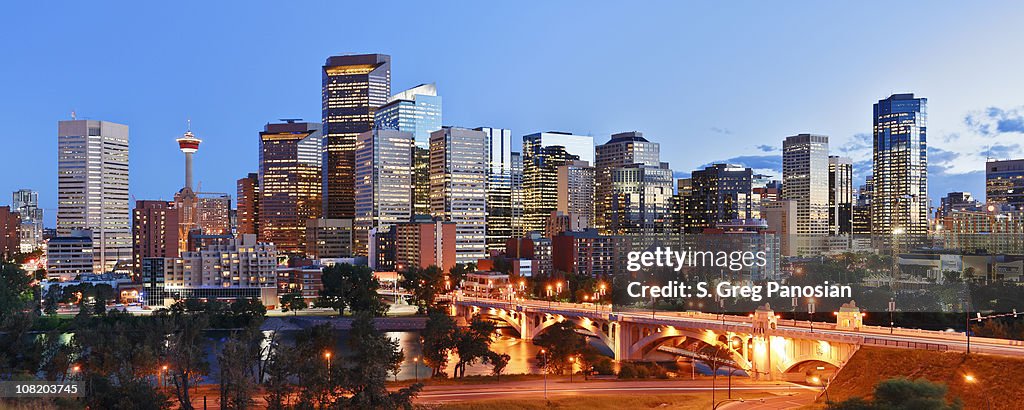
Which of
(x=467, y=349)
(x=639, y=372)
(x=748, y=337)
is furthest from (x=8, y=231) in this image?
(x=748, y=337)

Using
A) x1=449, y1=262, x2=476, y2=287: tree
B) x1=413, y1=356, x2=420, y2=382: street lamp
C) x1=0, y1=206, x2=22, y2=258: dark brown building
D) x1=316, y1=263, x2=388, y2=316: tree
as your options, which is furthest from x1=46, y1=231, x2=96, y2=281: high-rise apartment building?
x1=413, y1=356, x2=420, y2=382: street lamp

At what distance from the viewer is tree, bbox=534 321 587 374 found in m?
61.7

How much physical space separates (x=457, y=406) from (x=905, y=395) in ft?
73.0

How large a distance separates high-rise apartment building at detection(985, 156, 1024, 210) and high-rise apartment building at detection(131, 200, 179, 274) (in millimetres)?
160039

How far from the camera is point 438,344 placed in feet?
204

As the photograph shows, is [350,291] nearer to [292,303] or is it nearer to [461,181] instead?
[292,303]

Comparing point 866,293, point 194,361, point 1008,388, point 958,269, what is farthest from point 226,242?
point 1008,388

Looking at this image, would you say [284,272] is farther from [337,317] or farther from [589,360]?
[589,360]

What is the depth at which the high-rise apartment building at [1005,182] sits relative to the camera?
173250mm

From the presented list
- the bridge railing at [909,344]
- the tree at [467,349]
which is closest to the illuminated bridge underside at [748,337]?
the bridge railing at [909,344]

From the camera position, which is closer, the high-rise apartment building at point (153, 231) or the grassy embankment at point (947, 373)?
the grassy embankment at point (947, 373)

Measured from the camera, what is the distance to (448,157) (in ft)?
632

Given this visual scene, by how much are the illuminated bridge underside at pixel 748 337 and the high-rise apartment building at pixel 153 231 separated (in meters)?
98.6

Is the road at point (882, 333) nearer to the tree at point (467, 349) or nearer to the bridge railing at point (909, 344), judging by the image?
the bridge railing at point (909, 344)
